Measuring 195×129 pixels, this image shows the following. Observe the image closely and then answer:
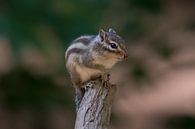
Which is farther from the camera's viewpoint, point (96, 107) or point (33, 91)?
point (33, 91)

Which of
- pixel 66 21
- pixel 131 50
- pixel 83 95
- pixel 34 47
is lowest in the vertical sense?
pixel 83 95

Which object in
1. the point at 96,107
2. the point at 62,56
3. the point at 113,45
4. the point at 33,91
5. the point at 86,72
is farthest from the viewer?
the point at 33,91

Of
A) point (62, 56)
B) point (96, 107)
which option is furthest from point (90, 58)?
point (62, 56)

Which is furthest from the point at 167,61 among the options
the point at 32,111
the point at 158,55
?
the point at 32,111

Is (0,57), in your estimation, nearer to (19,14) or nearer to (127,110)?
(127,110)

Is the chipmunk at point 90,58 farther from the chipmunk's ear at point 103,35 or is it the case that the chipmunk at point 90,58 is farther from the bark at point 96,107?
the bark at point 96,107

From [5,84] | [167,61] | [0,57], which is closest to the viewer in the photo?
[5,84]

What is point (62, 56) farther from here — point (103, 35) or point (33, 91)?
point (103, 35)
